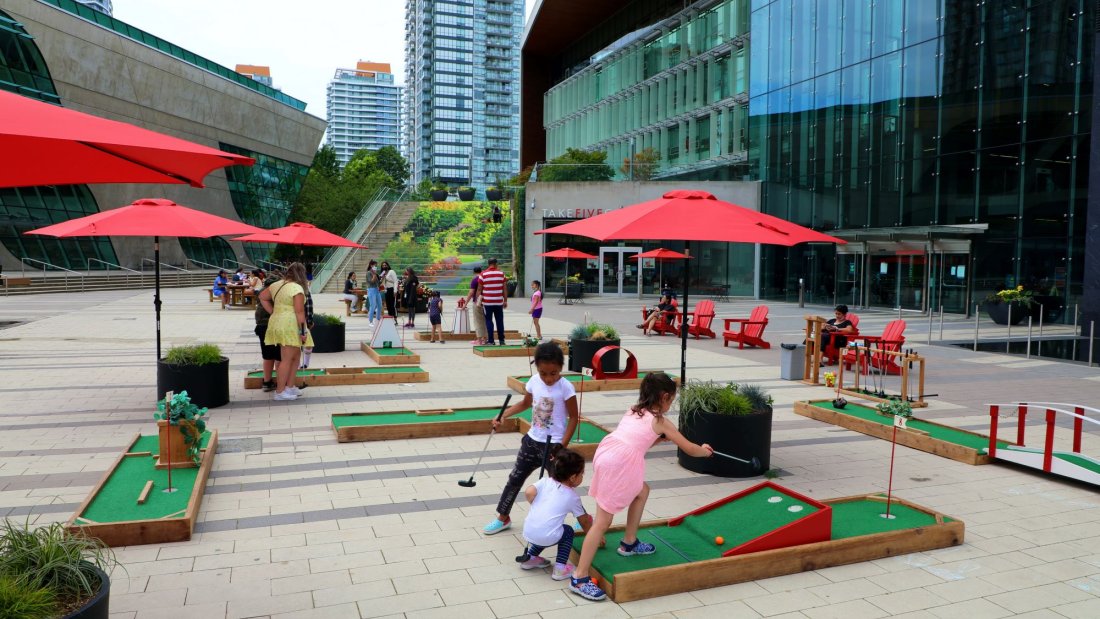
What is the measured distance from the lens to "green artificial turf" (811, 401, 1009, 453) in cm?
827

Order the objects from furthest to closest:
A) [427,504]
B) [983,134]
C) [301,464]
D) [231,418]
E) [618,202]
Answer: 1. [618,202]
2. [983,134]
3. [231,418]
4. [301,464]
5. [427,504]

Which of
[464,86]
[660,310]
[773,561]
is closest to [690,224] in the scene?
[773,561]

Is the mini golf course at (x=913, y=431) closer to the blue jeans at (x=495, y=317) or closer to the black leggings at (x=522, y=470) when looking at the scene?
the black leggings at (x=522, y=470)

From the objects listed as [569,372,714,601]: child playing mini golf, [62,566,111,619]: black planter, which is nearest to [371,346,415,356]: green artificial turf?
[569,372,714,601]: child playing mini golf

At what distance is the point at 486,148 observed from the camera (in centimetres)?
19350

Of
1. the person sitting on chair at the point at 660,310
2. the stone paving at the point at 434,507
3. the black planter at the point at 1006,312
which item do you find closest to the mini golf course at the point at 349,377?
the stone paving at the point at 434,507

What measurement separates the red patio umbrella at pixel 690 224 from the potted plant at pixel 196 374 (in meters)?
4.76

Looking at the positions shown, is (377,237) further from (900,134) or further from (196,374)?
(196,374)

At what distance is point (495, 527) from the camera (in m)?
5.62

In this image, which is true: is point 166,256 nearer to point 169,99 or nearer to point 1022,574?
point 169,99

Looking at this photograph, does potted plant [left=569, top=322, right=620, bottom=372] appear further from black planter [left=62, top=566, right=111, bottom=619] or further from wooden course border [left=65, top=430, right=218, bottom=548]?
black planter [left=62, top=566, right=111, bottom=619]

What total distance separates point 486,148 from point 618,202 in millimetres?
162511

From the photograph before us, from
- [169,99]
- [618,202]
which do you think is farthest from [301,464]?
[169,99]

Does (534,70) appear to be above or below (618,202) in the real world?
above
